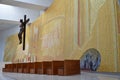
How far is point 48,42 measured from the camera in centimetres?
402

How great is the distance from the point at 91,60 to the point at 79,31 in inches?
22.3

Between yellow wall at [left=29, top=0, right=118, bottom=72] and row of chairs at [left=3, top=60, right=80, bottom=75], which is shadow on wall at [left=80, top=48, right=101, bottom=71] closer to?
yellow wall at [left=29, top=0, right=118, bottom=72]

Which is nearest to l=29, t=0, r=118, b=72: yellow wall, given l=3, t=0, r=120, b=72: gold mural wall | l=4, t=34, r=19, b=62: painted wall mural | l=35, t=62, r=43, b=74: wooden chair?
l=3, t=0, r=120, b=72: gold mural wall

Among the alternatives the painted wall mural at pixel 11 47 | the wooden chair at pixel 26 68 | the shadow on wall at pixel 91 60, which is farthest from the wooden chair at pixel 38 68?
the painted wall mural at pixel 11 47

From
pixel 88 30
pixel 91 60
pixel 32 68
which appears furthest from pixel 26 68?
pixel 88 30

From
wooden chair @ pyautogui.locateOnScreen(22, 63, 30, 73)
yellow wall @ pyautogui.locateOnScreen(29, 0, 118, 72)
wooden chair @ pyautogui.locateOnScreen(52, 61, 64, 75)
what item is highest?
yellow wall @ pyautogui.locateOnScreen(29, 0, 118, 72)

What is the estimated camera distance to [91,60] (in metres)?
2.41

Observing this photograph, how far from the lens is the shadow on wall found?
2318mm

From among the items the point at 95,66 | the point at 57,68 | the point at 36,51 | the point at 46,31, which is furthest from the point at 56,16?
the point at 57,68

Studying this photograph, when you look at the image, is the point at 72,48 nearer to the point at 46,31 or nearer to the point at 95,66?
the point at 95,66

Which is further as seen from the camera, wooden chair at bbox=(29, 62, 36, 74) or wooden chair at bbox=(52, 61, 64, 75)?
wooden chair at bbox=(29, 62, 36, 74)

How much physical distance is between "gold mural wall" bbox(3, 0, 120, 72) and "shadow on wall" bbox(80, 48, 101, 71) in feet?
0.19

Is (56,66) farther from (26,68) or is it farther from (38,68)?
(26,68)

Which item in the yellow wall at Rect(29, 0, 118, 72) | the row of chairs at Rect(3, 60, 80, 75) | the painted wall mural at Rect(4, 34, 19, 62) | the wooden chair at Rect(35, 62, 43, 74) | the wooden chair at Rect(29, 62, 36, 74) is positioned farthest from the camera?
the painted wall mural at Rect(4, 34, 19, 62)
